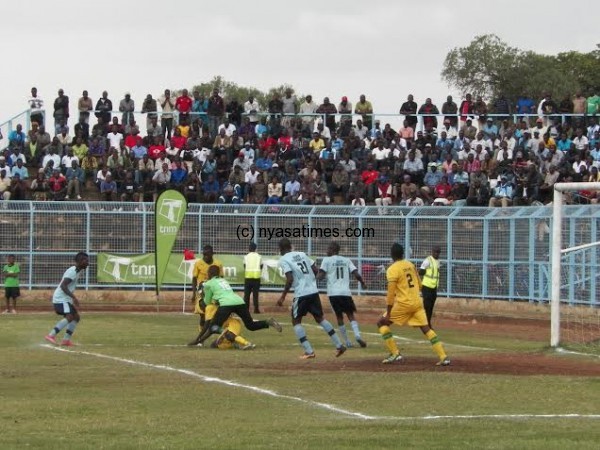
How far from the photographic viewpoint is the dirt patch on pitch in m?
19.0

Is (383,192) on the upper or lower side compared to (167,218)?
upper

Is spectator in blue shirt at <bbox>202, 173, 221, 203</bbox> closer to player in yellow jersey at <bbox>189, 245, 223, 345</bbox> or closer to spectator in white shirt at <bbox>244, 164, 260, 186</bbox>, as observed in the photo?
spectator in white shirt at <bbox>244, 164, 260, 186</bbox>

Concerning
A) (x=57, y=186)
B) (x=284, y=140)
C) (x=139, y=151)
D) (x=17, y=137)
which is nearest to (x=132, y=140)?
(x=139, y=151)

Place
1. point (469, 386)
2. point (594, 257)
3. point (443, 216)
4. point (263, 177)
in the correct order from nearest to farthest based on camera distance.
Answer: point (469, 386) < point (594, 257) < point (443, 216) < point (263, 177)

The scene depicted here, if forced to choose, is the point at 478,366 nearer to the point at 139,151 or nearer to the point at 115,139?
the point at 139,151

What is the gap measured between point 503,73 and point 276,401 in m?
74.9

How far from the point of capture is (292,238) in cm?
3844

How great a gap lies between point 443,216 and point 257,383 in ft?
67.0

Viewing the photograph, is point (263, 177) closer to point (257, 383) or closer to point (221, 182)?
point (221, 182)

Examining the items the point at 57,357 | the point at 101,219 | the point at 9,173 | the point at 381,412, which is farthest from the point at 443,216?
the point at 381,412

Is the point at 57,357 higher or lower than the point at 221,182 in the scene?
lower

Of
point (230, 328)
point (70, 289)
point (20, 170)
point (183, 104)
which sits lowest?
point (230, 328)

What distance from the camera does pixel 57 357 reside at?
2123 cm

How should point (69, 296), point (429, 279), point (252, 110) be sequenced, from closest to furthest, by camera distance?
point (69, 296)
point (429, 279)
point (252, 110)
